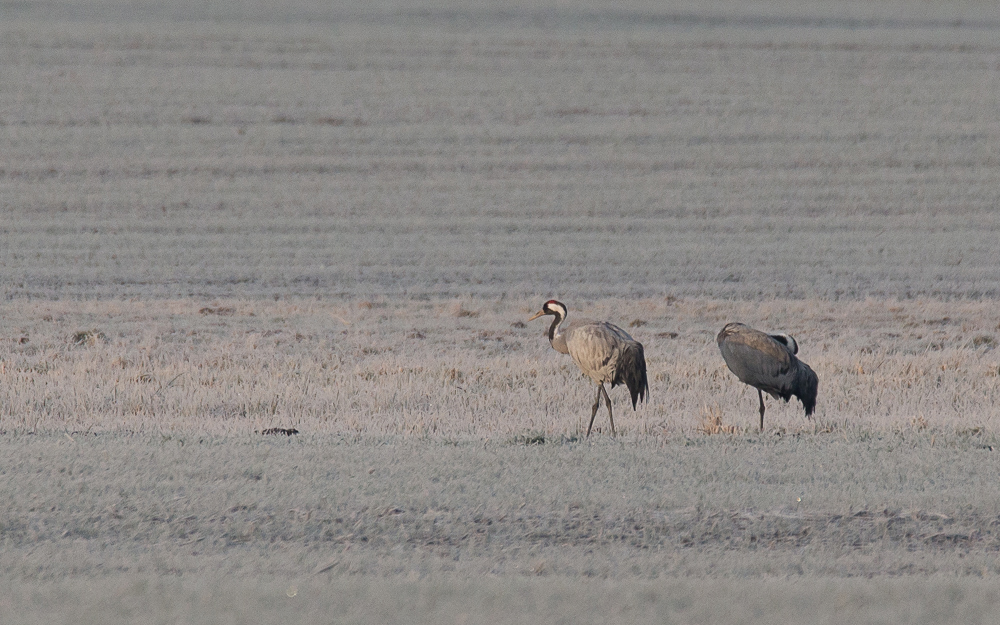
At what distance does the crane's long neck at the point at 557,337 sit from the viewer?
10.8 metres

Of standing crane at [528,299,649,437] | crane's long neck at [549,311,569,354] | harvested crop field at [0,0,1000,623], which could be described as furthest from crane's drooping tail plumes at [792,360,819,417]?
crane's long neck at [549,311,569,354]

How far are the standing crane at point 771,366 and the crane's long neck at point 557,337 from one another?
4.32 feet

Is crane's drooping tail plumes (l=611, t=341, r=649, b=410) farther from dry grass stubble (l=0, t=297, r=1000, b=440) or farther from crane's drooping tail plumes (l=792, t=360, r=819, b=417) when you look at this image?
crane's drooping tail plumes (l=792, t=360, r=819, b=417)

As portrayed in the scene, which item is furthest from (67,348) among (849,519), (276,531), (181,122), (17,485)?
(181,122)

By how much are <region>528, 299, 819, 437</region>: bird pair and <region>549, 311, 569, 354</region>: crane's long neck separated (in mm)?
336

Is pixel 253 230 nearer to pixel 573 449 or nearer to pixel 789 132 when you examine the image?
pixel 789 132

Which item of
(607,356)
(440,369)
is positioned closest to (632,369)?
(607,356)

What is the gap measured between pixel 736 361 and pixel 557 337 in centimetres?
157

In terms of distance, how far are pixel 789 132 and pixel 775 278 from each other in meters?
11.8

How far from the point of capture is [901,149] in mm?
34406

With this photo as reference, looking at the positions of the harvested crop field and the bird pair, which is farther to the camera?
the bird pair

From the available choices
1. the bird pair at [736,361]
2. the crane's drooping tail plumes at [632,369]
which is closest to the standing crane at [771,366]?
the bird pair at [736,361]

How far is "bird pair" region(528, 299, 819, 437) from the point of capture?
9.99 m

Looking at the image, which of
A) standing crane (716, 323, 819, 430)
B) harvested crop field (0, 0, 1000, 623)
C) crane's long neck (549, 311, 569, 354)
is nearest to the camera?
harvested crop field (0, 0, 1000, 623)
